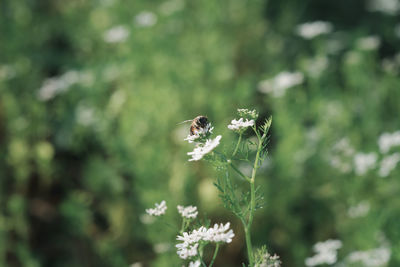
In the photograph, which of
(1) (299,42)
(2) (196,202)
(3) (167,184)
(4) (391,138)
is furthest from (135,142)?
(1) (299,42)

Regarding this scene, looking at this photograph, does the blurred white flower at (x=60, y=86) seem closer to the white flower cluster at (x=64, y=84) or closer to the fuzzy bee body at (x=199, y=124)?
the white flower cluster at (x=64, y=84)

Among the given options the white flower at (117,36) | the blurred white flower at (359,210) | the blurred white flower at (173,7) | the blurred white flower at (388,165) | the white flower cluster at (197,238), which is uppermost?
the blurred white flower at (173,7)

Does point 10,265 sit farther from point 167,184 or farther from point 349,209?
point 349,209

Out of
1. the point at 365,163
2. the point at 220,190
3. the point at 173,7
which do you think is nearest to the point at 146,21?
the point at 173,7

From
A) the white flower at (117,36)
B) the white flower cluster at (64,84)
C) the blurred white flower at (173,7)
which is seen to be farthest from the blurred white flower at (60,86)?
the blurred white flower at (173,7)

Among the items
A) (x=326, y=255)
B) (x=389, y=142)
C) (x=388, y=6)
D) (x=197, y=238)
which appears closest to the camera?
(x=197, y=238)

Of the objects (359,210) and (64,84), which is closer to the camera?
(359,210)

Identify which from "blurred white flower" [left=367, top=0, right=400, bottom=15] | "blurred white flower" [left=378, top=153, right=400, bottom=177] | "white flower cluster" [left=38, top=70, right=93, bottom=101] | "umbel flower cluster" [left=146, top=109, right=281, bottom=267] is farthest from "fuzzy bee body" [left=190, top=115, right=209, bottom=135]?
"blurred white flower" [left=367, top=0, right=400, bottom=15]

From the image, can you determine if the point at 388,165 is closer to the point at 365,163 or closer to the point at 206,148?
the point at 365,163

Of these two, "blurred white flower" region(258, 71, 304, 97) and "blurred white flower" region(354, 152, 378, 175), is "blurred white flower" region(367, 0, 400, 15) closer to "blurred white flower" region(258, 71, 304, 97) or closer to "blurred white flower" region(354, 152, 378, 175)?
"blurred white flower" region(258, 71, 304, 97)
